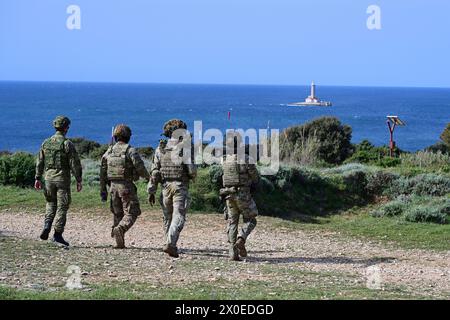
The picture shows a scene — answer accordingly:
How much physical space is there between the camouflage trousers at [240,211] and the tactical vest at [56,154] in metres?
2.67

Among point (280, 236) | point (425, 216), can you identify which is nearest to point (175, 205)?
point (280, 236)

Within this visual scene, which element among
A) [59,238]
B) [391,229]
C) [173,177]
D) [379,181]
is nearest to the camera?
[173,177]

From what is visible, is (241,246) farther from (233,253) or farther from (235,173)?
(235,173)

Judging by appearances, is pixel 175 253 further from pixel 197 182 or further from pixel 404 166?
pixel 404 166

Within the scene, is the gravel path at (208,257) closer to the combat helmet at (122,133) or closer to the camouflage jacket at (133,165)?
the camouflage jacket at (133,165)

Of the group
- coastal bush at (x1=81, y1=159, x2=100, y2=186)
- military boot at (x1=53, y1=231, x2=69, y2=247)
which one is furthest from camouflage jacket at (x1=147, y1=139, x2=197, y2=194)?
coastal bush at (x1=81, y1=159, x2=100, y2=186)

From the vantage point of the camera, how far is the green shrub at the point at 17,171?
21281 mm

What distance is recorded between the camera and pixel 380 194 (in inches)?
841

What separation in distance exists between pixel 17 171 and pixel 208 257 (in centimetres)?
951

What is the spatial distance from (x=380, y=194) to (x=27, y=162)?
910cm

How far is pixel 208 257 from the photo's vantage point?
1338 cm

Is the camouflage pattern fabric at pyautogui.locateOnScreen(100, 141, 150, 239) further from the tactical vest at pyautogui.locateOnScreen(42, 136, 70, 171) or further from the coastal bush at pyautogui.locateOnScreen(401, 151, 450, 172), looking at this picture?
the coastal bush at pyautogui.locateOnScreen(401, 151, 450, 172)
